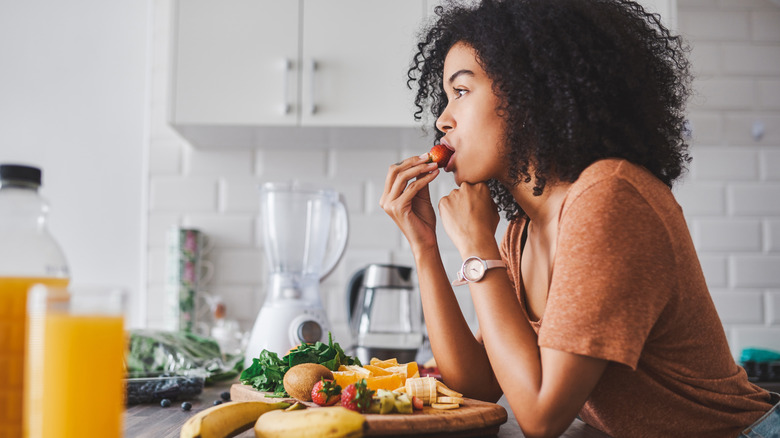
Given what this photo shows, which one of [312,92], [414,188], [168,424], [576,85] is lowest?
[168,424]

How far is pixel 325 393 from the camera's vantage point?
33.5 inches

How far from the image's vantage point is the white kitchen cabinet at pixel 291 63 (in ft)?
6.93

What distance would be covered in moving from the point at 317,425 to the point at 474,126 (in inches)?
24.3

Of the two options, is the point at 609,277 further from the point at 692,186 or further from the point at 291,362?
the point at 692,186

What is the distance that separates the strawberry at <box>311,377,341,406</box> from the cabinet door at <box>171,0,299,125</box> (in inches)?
54.0

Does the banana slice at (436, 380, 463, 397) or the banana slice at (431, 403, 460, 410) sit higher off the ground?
the banana slice at (436, 380, 463, 397)

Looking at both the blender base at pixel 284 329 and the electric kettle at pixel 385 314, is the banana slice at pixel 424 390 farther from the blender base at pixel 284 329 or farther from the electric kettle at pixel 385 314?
the electric kettle at pixel 385 314

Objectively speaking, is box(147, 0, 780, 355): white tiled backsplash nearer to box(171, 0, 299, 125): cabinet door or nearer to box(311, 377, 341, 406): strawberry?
box(171, 0, 299, 125): cabinet door

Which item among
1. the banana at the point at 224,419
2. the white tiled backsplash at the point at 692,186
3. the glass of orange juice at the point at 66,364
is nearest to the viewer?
the glass of orange juice at the point at 66,364

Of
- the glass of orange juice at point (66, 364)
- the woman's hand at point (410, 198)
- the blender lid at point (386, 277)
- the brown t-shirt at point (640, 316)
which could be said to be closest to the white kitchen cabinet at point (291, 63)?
the blender lid at point (386, 277)

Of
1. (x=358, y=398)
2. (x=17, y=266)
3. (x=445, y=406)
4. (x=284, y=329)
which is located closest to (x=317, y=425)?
(x=358, y=398)

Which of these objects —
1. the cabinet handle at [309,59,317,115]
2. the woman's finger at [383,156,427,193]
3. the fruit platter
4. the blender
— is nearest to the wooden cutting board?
the fruit platter

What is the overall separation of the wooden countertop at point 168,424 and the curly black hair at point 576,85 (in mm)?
394

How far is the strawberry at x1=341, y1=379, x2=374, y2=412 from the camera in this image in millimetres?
789
